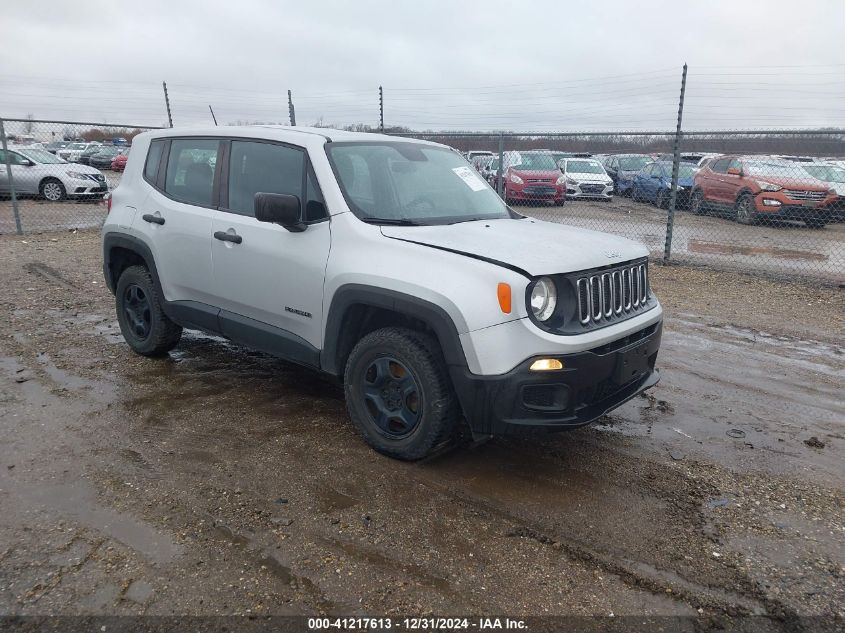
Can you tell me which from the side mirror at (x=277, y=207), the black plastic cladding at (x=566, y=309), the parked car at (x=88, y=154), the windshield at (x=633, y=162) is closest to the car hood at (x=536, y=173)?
the windshield at (x=633, y=162)

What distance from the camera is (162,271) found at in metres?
5.04

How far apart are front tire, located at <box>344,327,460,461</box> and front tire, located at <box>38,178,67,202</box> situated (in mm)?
16256

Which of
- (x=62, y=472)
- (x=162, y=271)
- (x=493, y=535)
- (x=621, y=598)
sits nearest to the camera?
(x=621, y=598)

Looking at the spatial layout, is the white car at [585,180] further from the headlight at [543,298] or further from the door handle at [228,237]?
the headlight at [543,298]

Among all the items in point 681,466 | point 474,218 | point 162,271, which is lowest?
point 681,466

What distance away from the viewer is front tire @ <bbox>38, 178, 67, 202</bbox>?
1684cm

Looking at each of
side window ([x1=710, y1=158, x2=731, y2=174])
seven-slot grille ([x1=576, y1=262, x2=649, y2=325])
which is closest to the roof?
seven-slot grille ([x1=576, y1=262, x2=649, y2=325])

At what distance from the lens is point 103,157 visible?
31.2m

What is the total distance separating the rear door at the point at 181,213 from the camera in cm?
467

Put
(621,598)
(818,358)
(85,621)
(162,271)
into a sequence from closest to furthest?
1. (85,621)
2. (621,598)
3. (162,271)
4. (818,358)

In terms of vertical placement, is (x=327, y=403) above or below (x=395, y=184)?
below

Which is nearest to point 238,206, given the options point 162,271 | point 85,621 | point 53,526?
point 162,271

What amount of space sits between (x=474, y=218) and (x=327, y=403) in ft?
5.55

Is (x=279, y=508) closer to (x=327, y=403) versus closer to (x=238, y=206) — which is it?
(x=327, y=403)
